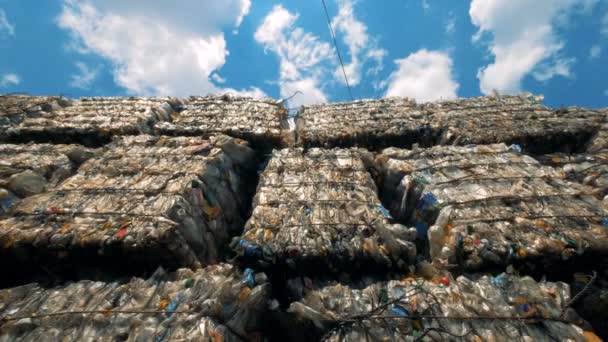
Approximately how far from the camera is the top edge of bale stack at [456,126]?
4.20 m

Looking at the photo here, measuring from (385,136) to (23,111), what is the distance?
642 centimetres

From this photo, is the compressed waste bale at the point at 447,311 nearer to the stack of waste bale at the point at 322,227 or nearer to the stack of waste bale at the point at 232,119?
the stack of waste bale at the point at 322,227

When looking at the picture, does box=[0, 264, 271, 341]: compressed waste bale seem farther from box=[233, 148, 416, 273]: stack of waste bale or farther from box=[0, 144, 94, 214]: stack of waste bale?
box=[0, 144, 94, 214]: stack of waste bale

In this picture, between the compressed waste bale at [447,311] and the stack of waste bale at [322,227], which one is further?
the stack of waste bale at [322,227]

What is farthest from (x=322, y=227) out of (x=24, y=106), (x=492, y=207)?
(x=24, y=106)

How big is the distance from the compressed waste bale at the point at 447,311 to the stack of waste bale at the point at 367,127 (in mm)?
2675

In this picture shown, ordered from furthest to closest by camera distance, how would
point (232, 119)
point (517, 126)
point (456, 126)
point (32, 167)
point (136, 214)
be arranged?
point (232, 119), point (456, 126), point (517, 126), point (32, 167), point (136, 214)

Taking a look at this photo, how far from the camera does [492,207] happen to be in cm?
268

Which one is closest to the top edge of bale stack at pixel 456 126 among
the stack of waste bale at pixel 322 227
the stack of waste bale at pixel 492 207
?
the stack of waste bale at pixel 492 207

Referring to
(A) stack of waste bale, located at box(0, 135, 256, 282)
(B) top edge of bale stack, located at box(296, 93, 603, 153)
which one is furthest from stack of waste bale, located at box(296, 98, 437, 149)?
(A) stack of waste bale, located at box(0, 135, 256, 282)

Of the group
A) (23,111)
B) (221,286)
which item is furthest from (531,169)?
(23,111)

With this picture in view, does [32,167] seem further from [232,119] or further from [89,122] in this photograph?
[232,119]

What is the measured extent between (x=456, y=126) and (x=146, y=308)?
4.85 metres

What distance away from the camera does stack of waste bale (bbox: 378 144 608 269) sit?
2248 millimetres
